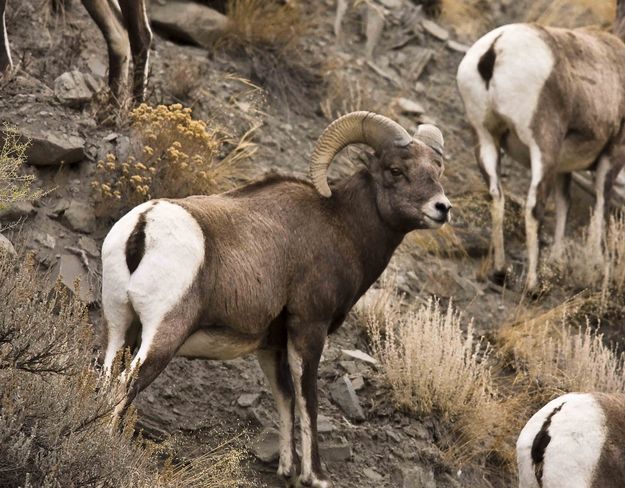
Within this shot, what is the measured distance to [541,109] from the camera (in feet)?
36.1

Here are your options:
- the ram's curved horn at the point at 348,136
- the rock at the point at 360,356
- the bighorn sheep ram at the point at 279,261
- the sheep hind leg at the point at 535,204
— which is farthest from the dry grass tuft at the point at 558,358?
the ram's curved horn at the point at 348,136

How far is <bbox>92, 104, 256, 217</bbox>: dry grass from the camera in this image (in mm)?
9430

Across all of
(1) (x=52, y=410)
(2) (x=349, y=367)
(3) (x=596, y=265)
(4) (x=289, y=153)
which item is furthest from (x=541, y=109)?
(1) (x=52, y=410)

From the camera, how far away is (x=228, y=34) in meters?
13.1

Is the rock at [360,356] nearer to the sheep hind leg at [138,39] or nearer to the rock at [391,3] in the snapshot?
the sheep hind leg at [138,39]

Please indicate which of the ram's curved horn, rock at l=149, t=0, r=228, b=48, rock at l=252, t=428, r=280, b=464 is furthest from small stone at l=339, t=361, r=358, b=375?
rock at l=149, t=0, r=228, b=48

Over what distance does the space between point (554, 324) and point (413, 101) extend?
3716 mm

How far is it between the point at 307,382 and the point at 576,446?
1608mm

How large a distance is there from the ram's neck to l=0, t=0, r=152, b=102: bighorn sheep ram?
272cm

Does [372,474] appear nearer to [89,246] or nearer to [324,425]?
[324,425]

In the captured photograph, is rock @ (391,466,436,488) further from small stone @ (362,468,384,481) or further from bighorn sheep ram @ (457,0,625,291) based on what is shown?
bighorn sheep ram @ (457,0,625,291)

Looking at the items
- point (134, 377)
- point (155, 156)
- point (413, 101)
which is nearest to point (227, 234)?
point (134, 377)

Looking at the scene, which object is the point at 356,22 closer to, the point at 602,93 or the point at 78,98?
the point at 602,93

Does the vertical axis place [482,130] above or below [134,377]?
below
